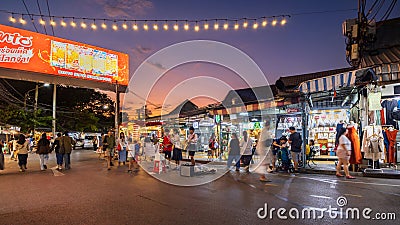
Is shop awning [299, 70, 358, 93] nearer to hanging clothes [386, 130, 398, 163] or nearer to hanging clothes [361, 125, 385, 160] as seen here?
Answer: hanging clothes [361, 125, 385, 160]

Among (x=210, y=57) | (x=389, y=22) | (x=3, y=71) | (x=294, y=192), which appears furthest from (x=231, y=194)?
(x=3, y=71)

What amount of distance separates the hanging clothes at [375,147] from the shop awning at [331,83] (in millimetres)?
2039

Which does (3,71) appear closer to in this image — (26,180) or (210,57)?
(26,180)

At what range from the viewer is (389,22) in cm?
1769

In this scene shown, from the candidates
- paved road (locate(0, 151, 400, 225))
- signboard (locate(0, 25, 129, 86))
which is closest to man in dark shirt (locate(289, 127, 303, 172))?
paved road (locate(0, 151, 400, 225))

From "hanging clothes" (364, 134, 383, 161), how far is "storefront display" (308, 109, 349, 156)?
18.4ft

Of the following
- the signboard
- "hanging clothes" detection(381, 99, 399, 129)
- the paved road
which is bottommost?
the paved road

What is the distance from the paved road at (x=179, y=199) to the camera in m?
5.63

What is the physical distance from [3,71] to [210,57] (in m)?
15.5

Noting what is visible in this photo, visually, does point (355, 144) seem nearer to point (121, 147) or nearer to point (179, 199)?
point (179, 199)

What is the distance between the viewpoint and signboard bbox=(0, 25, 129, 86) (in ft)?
67.2

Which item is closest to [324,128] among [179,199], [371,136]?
[371,136]

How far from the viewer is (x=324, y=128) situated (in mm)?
17000

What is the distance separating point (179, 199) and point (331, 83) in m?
7.50
